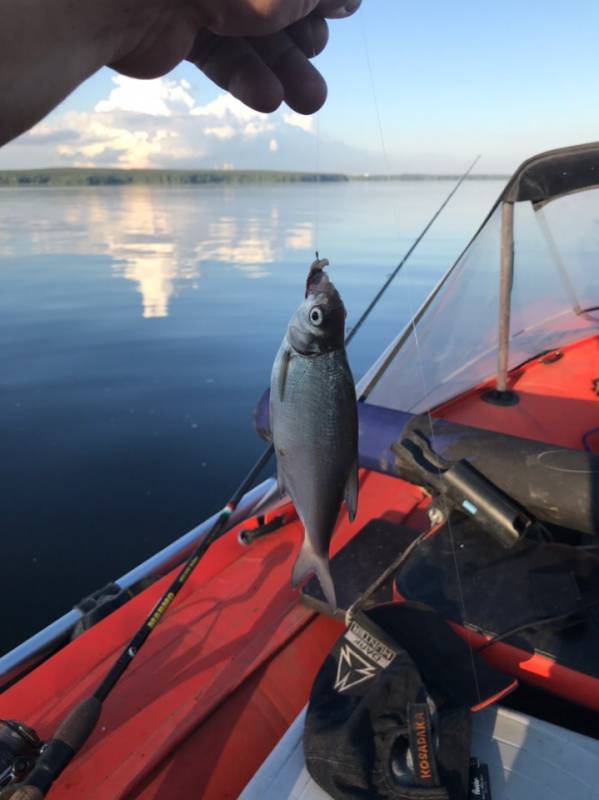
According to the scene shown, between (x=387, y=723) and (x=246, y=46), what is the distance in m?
2.23

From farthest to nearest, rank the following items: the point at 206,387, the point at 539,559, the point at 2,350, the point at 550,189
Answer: the point at 2,350
the point at 206,387
the point at 550,189
the point at 539,559

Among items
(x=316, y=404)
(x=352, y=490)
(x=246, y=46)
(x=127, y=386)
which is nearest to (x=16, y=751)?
(x=352, y=490)

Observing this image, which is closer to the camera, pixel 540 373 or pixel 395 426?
pixel 395 426

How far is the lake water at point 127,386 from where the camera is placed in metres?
5.13

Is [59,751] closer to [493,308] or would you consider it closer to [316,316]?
[316,316]

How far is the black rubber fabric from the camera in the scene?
1647mm

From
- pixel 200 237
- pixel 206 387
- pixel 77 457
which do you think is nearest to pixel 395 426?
pixel 77 457

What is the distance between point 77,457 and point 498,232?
16.2ft

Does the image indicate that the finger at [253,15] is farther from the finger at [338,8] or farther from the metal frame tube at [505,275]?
the metal frame tube at [505,275]

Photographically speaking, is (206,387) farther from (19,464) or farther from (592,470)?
(592,470)

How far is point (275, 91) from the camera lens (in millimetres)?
1948

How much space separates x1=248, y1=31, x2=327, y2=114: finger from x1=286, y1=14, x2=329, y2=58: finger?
2cm

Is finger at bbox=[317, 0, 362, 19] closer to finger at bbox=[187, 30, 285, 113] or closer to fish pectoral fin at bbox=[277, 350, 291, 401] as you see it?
finger at bbox=[187, 30, 285, 113]

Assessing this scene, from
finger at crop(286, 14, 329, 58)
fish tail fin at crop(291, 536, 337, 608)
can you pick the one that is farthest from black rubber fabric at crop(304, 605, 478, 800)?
finger at crop(286, 14, 329, 58)
